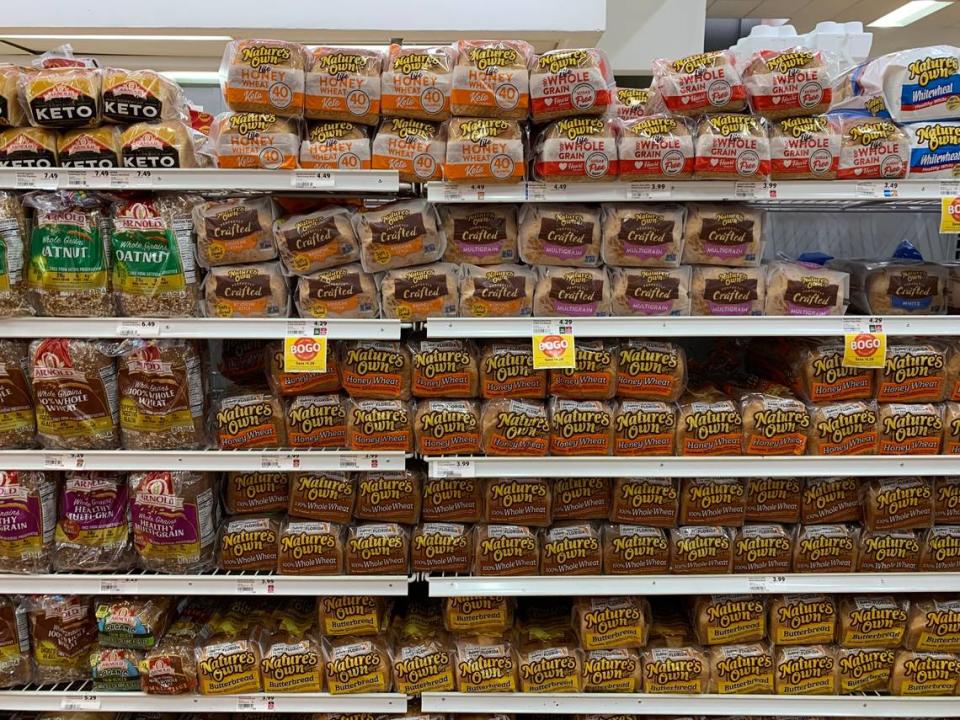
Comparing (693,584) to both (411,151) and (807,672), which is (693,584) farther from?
(411,151)

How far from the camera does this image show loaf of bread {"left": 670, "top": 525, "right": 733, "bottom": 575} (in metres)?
1.81

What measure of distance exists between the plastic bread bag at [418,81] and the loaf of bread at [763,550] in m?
1.43

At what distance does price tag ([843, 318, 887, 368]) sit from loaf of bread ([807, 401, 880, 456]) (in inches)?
5.7

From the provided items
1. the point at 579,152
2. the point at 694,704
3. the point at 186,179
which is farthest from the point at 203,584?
the point at 579,152

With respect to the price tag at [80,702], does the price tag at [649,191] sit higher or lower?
higher

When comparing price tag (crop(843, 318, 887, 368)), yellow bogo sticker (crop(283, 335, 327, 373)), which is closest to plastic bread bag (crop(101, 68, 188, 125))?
yellow bogo sticker (crop(283, 335, 327, 373))

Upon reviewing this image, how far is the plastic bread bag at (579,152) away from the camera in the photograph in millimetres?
1593

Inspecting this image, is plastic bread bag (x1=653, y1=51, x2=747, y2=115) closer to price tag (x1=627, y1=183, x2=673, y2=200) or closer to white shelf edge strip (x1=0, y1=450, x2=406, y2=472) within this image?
price tag (x1=627, y1=183, x2=673, y2=200)

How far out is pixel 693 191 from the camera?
1631 mm

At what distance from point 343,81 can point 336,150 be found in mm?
170

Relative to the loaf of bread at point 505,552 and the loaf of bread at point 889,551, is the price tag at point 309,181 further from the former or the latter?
the loaf of bread at point 889,551

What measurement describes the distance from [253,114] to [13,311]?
799 mm

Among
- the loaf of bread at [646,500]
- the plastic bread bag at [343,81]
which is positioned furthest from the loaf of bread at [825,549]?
the plastic bread bag at [343,81]

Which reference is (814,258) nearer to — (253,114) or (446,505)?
(446,505)
